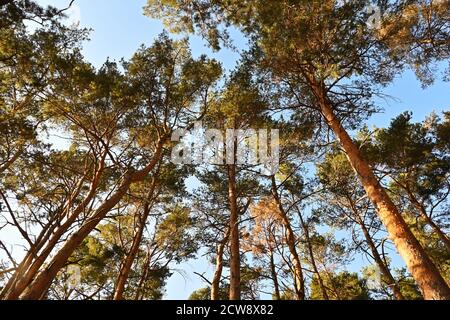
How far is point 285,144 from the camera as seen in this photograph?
9719 mm

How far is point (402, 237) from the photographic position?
489 cm

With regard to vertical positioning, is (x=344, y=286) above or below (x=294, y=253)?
above

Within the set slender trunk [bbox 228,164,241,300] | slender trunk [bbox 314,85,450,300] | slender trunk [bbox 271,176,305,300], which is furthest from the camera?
slender trunk [bbox 271,176,305,300]

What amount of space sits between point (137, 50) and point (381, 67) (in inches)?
261


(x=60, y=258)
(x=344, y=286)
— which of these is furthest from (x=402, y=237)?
(x=344, y=286)

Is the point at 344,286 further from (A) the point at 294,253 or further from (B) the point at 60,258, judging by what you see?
(B) the point at 60,258

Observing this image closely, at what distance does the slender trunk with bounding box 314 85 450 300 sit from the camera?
416 cm

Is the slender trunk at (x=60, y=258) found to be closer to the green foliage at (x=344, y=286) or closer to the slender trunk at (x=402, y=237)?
the slender trunk at (x=402, y=237)

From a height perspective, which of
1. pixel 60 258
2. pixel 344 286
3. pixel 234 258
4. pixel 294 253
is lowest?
pixel 60 258

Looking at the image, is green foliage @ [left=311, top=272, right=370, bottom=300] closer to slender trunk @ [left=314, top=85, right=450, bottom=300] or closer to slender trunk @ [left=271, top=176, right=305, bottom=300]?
slender trunk @ [left=271, top=176, right=305, bottom=300]

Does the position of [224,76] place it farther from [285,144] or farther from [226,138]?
[285,144]

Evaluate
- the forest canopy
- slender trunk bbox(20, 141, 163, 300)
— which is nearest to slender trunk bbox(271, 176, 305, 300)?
the forest canopy

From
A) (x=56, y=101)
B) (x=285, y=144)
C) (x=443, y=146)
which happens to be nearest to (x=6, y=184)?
(x=56, y=101)

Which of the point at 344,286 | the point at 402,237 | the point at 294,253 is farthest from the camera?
the point at 344,286
